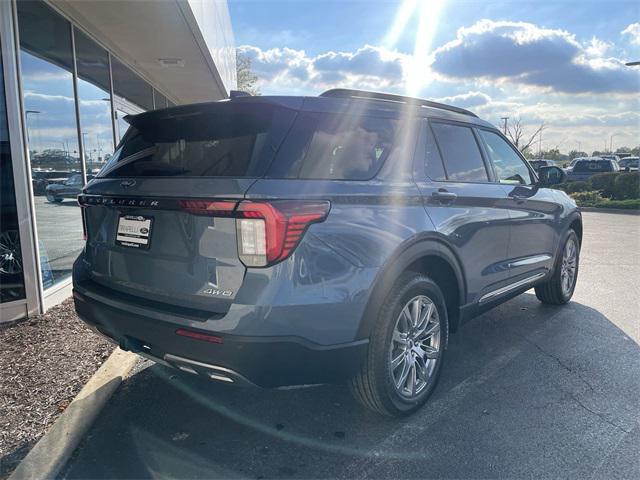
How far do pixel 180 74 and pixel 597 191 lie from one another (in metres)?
18.1

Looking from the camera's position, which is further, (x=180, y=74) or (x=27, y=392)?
(x=180, y=74)

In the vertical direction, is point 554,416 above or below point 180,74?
below

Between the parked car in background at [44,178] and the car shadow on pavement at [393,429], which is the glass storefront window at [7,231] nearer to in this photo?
the parked car in background at [44,178]

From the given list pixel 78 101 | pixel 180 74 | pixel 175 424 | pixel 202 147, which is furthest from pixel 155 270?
pixel 180 74

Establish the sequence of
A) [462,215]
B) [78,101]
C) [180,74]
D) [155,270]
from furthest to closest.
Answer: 1. [180,74]
2. [78,101]
3. [462,215]
4. [155,270]

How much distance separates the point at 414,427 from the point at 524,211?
2.34 m

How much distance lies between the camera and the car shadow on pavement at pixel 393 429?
255cm

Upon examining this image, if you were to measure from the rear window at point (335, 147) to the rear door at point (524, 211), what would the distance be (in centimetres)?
154

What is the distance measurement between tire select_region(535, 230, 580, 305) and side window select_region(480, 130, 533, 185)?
3.50 feet

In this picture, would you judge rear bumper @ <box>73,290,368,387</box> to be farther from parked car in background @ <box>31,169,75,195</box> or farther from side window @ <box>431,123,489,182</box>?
parked car in background @ <box>31,169,75,195</box>

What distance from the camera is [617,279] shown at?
6703mm

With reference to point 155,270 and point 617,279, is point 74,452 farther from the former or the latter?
point 617,279

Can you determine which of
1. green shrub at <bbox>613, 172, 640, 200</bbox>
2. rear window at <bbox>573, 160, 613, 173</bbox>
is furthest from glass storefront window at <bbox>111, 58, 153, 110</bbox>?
rear window at <bbox>573, 160, 613, 173</bbox>

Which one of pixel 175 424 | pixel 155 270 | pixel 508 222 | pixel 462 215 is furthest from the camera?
pixel 508 222
